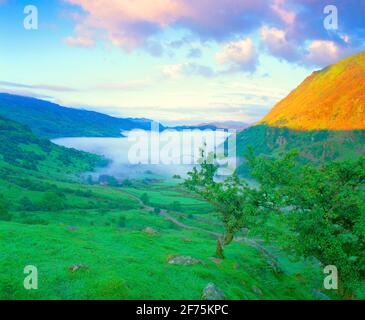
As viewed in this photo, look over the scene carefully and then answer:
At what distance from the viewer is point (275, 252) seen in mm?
106500

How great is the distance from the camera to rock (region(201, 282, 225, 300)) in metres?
44.2

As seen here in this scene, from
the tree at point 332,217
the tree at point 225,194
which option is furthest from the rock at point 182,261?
the tree at point 332,217

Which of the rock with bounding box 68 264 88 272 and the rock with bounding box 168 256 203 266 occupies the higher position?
the rock with bounding box 68 264 88 272

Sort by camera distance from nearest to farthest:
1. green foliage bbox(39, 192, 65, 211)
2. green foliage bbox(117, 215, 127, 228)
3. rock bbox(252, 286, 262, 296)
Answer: rock bbox(252, 286, 262, 296)
green foliage bbox(117, 215, 127, 228)
green foliage bbox(39, 192, 65, 211)

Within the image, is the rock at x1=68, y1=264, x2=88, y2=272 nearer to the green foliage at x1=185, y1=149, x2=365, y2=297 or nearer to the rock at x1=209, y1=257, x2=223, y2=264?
the green foliage at x1=185, y1=149, x2=365, y2=297

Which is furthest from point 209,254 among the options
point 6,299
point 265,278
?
point 6,299

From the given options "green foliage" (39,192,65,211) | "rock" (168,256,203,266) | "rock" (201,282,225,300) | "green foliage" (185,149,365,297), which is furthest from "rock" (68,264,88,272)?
"green foliage" (39,192,65,211)

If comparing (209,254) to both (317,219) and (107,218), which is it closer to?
(317,219)

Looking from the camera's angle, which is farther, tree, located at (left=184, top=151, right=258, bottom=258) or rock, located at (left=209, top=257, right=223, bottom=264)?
rock, located at (left=209, top=257, right=223, bottom=264)

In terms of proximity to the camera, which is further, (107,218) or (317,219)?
(107,218)

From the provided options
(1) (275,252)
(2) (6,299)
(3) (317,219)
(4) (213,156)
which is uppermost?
(4) (213,156)

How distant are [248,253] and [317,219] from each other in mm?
46192

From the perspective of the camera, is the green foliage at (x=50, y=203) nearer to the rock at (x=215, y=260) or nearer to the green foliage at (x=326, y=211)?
the rock at (x=215, y=260)

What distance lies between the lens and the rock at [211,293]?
145 ft
